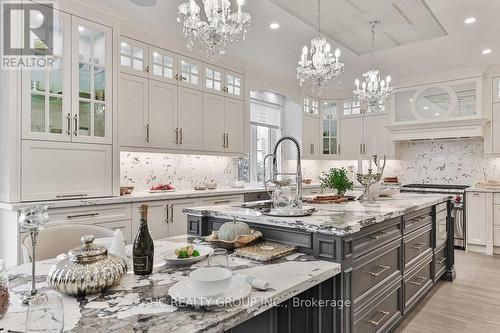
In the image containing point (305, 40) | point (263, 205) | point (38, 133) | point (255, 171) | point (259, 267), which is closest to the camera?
point (259, 267)

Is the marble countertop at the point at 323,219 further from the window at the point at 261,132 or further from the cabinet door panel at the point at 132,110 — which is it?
the window at the point at 261,132

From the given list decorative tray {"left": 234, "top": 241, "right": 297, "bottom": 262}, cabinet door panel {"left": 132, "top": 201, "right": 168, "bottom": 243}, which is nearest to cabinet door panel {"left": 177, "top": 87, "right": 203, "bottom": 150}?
cabinet door panel {"left": 132, "top": 201, "right": 168, "bottom": 243}

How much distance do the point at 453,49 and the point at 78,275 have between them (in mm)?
5182

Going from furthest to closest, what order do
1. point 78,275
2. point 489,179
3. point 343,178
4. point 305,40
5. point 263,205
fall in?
point 489,179
point 305,40
point 343,178
point 263,205
point 78,275

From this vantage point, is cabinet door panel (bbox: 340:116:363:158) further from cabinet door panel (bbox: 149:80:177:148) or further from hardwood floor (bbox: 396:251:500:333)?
cabinet door panel (bbox: 149:80:177:148)

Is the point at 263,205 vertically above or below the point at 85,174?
below

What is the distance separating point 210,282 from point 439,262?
10.8 ft

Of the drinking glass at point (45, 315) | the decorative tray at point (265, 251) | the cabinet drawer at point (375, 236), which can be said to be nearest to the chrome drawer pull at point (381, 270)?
the cabinet drawer at point (375, 236)

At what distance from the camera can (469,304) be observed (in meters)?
3.09

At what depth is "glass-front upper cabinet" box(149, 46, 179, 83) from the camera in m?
3.99

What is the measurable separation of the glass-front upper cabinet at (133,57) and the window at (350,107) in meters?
4.35

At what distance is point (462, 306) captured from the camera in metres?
3.04

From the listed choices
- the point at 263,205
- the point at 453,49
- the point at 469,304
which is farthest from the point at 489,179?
the point at 263,205

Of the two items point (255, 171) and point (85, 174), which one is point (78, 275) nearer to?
point (85, 174)
